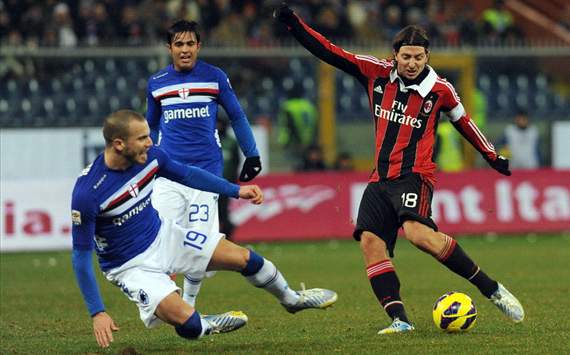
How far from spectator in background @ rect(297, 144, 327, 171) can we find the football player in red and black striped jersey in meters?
10.4

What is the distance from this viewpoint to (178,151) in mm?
9797

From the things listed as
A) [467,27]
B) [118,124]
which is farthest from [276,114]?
[118,124]

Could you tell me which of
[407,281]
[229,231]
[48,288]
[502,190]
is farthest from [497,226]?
[48,288]

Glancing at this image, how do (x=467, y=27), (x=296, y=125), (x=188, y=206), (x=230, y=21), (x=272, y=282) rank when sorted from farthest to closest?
(x=467, y=27)
(x=230, y=21)
(x=296, y=125)
(x=188, y=206)
(x=272, y=282)

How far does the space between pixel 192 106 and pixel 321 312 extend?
2.19 meters

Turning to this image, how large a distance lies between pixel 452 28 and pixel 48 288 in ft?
41.4

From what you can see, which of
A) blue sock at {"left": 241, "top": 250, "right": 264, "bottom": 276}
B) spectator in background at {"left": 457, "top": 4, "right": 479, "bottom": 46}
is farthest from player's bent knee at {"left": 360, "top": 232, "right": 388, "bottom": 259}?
spectator in background at {"left": 457, "top": 4, "right": 479, "bottom": 46}

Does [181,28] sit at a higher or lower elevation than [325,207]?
higher

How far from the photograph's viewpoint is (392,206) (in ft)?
29.5

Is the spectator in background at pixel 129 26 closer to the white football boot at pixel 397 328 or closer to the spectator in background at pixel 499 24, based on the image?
the spectator in background at pixel 499 24

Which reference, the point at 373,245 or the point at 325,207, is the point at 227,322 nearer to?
the point at 373,245

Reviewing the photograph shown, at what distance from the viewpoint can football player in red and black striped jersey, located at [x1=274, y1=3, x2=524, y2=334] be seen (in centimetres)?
888

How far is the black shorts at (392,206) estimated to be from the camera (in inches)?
351

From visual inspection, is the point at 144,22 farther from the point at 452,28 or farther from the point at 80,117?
the point at 452,28
